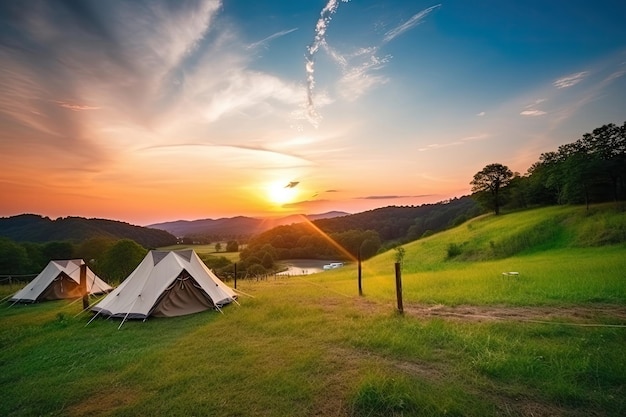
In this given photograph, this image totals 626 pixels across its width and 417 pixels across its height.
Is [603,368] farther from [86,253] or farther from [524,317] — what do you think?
[86,253]

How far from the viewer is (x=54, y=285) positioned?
19.4m

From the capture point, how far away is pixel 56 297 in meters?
19.6

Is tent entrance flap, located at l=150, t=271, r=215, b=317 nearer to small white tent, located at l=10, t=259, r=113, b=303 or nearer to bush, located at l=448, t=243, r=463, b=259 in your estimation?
small white tent, located at l=10, t=259, r=113, b=303

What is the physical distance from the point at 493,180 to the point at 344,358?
194ft

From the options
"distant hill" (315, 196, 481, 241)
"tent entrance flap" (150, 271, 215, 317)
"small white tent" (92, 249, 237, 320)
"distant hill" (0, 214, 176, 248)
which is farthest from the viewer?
"distant hill" (315, 196, 481, 241)

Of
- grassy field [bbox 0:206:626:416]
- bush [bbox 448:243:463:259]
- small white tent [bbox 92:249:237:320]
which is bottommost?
bush [bbox 448:243:463:259]

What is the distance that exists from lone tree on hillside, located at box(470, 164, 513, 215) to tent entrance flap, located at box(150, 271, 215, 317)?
56089 millimetres

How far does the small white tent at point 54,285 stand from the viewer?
18.9 metres

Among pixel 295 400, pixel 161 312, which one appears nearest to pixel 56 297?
pixel 161 312

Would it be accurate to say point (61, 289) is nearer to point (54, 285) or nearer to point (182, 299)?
point (54, 285)

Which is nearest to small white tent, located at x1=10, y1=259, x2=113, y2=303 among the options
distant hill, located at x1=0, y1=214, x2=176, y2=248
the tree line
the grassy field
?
the grassy field

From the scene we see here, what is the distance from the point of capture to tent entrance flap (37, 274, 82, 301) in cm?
1922

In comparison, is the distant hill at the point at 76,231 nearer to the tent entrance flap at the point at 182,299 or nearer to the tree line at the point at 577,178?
the tent entrance flap at the point at 182,299

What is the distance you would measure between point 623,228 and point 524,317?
2613cm
